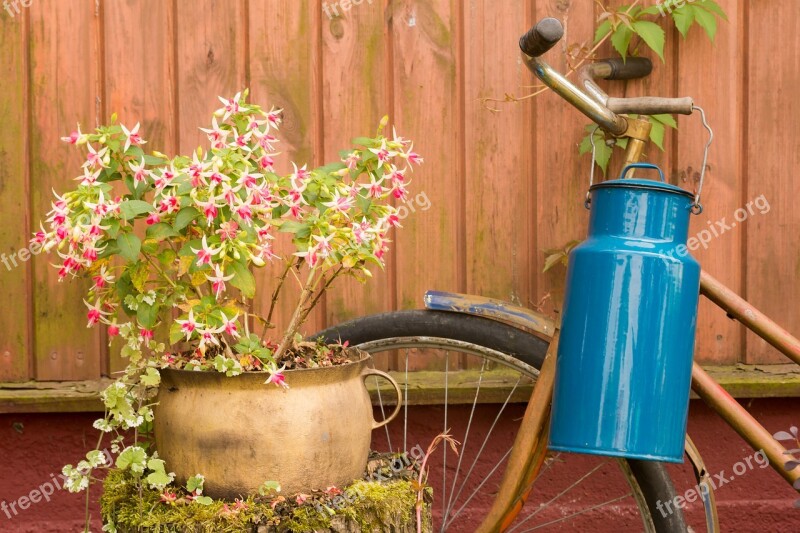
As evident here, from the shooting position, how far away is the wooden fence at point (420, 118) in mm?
2314

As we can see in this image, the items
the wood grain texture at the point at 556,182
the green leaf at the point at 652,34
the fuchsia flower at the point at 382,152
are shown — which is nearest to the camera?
the fuchsia flower at the point at 382,152

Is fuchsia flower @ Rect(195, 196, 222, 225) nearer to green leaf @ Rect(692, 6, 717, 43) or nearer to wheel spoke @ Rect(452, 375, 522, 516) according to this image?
wheel spoke @ Rect(452, 375, 522, 516)

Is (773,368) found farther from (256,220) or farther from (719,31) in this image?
(256,220)

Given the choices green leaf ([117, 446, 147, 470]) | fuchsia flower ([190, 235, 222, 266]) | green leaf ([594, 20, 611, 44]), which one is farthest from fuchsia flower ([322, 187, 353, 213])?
green leaf ([594, 20, 611, 44])

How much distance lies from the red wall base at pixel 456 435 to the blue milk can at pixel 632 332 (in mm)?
905

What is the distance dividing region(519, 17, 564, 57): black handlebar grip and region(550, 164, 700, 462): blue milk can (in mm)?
294

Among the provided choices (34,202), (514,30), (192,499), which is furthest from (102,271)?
(514,30)

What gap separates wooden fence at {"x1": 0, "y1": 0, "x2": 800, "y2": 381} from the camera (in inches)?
91.1

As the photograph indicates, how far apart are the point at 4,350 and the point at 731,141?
84.9 inches

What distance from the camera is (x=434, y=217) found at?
240 cm

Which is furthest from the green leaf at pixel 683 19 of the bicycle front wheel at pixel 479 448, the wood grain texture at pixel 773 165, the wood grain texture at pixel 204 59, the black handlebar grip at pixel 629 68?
the wood grain texture at pixel 204 59

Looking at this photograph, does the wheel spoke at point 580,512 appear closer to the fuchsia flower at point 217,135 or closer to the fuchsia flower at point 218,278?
the fuchsia flower at point 218,278

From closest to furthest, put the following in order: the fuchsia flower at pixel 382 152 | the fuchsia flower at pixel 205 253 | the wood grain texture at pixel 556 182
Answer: the fuchsia flower at pixel 205 253 < the fuchsia flower at pixel 382 152 < the wood grain texture at pixel 556 182

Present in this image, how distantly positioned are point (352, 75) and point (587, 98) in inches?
34.0
